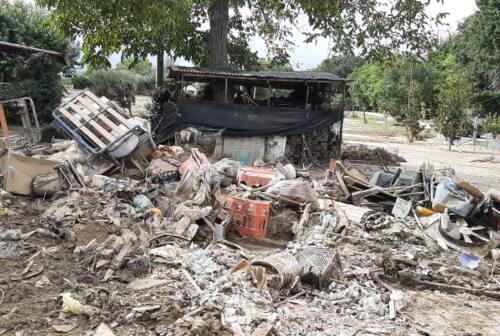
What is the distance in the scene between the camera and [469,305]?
543 cm

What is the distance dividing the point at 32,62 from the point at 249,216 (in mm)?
12151

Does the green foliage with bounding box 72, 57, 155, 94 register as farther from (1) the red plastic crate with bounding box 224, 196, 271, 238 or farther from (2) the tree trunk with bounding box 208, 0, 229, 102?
(1) the red plastic crate with bounding box 224, 196, 271, 238

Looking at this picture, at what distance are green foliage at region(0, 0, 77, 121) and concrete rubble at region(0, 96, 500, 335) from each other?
25.5 ft

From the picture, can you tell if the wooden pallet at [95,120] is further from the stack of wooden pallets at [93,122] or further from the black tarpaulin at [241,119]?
the black tarpaulin at [241,119]

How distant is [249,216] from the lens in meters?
7.58

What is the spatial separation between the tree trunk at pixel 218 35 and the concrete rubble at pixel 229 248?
6.56 meters

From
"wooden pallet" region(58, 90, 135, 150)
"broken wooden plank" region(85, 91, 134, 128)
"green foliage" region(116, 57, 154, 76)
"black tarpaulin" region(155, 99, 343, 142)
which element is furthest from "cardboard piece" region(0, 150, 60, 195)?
"green foliage" region(116, 57, 154, 76)

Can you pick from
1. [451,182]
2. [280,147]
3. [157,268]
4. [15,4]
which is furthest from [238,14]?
[157,268]

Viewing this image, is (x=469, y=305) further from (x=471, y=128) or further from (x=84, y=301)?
(x=471, y=128)

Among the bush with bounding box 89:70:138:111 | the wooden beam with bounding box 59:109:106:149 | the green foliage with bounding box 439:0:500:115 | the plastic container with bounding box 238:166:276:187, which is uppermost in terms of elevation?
the green foliage with bounding box 439:0:500:115

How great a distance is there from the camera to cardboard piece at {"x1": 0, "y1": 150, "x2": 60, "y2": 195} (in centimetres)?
721

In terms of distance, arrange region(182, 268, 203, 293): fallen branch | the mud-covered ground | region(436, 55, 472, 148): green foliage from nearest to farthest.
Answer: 1. the mud-covered ground
2. region(182, 268, 203, 293): fallen branch
3. region(436, 55, 472, 148): green foliage

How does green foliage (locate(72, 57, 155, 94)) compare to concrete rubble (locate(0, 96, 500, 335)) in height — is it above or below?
above

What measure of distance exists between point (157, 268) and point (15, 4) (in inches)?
797
